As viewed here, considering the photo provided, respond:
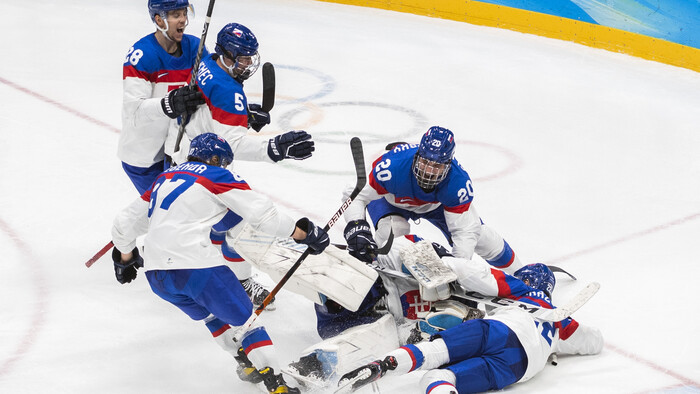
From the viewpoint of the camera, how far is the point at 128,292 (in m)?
4.04

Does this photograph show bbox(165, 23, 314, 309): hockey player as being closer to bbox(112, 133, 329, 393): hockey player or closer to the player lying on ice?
bbox(112, 133, 329, 393): hockey player

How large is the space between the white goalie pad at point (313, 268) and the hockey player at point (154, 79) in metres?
0.73

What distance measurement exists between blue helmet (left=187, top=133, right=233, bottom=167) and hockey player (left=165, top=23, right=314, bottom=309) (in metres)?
0.42

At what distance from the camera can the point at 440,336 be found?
10.6 ft

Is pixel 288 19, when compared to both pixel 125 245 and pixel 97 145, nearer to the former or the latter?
pixel 97 145

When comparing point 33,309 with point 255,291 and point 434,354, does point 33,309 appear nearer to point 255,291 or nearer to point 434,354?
point 255,291

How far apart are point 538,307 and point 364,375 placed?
2.67ft

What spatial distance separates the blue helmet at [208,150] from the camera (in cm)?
322

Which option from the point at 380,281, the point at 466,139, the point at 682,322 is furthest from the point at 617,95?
the point at 380,281

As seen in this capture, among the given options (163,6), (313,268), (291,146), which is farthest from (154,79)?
(313,268)

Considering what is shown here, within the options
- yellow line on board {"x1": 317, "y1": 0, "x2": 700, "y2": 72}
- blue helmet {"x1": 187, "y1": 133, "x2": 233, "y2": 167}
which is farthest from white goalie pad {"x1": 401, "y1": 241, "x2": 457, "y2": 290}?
yellow line on board {"x1": 317, "y1": 0, "x2": 700, "y2": 72}

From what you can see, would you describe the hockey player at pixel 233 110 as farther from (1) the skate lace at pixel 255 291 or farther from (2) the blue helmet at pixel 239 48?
(1) the skate lace at pixel 255 291

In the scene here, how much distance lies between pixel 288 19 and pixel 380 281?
5.85 meters

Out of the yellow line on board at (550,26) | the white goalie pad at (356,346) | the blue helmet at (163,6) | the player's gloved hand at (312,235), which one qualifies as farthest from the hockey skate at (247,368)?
the yellow line on board at (550,26)
